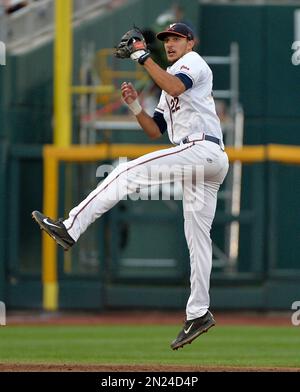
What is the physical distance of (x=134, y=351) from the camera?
1010 cm

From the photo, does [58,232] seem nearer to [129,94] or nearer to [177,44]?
[129,94]

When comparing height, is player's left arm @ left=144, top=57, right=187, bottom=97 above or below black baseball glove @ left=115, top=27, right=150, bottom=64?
below

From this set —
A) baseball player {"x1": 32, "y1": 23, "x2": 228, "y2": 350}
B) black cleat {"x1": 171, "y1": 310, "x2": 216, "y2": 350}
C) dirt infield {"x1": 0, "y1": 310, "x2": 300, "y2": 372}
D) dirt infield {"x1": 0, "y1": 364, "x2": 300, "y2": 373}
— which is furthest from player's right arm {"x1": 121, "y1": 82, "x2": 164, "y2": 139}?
dirt infield {"x1": 0, "y1": 310, "x2": 300, "y2": 372}

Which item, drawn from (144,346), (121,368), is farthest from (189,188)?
(144,346)

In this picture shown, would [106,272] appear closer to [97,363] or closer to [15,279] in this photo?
[15,279]

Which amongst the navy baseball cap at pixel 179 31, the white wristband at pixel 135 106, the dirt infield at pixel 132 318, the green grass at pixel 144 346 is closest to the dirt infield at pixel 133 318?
the dirt infield at pixel 132 318

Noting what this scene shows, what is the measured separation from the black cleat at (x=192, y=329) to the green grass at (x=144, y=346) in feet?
1.34

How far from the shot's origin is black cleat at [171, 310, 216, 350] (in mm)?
8148

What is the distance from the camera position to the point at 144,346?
1063cm

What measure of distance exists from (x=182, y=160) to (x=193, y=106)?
1.27 ft

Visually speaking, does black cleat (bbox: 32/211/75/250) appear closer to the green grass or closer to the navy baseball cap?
the green grass

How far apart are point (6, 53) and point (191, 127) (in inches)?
277

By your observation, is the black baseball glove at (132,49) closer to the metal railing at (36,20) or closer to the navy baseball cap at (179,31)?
the navy baseball cap at (179,31)

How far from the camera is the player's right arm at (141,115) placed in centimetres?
793
